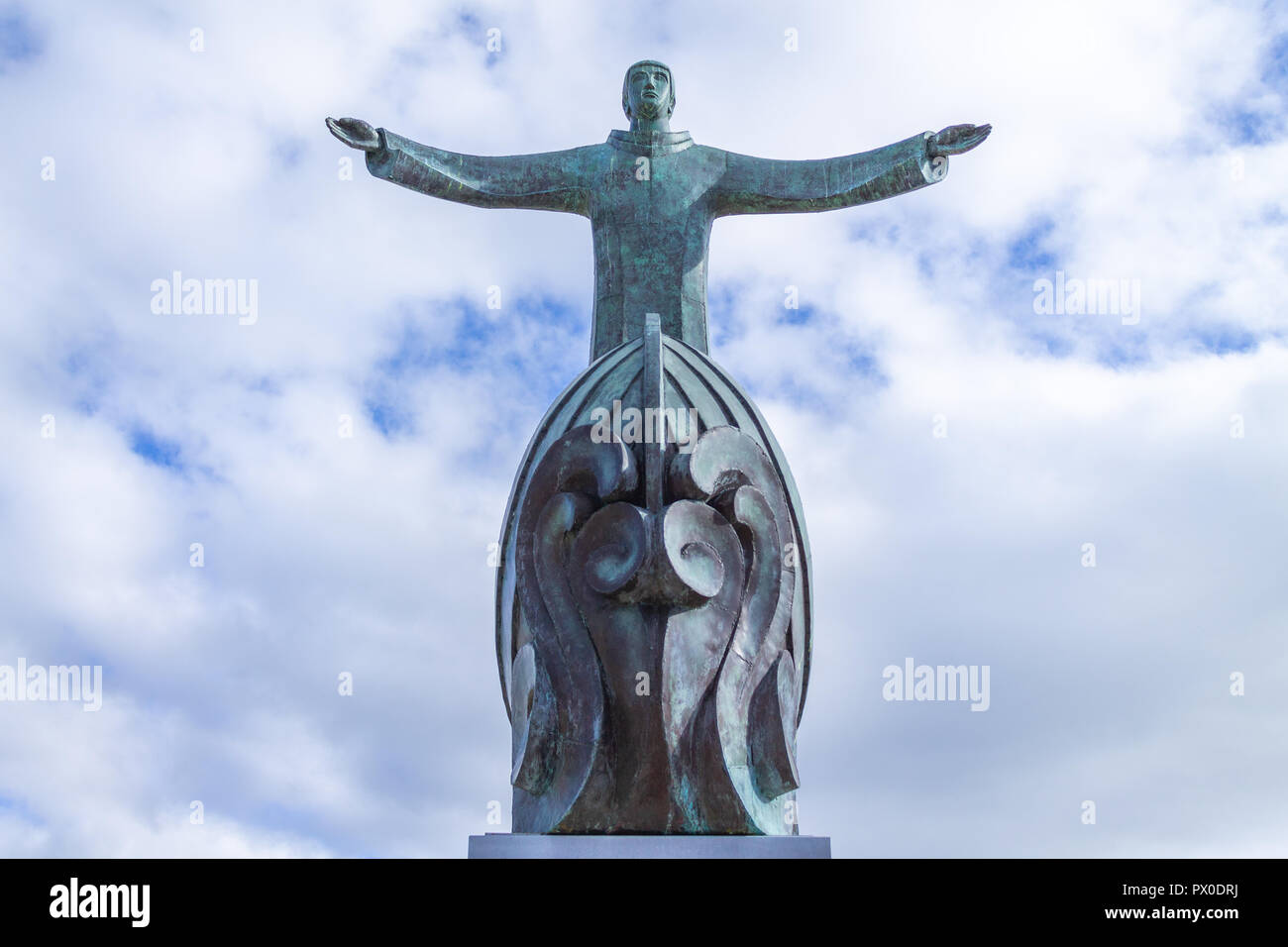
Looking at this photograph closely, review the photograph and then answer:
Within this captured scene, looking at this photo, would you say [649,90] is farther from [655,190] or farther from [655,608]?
[655,608]

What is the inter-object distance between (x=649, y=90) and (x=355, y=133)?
1.85 m

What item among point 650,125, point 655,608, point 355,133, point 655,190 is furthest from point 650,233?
point 655,608

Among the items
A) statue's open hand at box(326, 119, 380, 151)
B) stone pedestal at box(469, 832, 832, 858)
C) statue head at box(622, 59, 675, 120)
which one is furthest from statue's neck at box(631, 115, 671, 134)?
stone pedestal at box(469, 832, 832, 858)

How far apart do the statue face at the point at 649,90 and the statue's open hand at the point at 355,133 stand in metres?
1.64

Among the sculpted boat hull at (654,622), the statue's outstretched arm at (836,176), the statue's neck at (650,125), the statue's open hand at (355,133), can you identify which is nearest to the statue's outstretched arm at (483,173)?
the statue's open hand at (355,133)

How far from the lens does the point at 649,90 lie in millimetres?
9125

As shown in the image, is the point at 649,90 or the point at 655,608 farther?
the point at 649,90

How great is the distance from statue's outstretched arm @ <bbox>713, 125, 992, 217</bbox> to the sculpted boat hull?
70.0 inches

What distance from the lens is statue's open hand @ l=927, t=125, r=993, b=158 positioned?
8906 mm

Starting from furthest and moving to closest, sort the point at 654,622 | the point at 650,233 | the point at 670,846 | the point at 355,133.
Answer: the point at 650,233, the point at 355,133, the point at 654,622, the point at 670,846

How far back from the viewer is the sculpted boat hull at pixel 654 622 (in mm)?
7082
